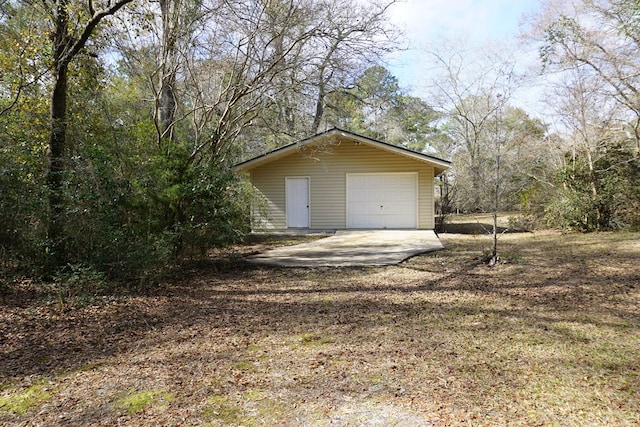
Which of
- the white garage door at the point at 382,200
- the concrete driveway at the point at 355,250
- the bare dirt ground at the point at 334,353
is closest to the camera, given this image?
the bare dirt ground at the point at 334,353

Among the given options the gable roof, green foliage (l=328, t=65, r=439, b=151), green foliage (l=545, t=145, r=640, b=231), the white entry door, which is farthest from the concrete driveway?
green foliage (l=328, t=65, r=439, b=151)

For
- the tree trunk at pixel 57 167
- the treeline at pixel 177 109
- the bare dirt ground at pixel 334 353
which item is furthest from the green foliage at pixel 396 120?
the bare dirt ground at pixel 334 353

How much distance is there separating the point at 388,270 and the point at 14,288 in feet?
18.9

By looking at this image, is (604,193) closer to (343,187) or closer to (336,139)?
(343,187)

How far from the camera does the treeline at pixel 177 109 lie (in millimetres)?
5598

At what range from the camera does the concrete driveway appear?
8.04m

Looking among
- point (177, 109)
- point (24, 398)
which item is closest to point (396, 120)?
point (177, 109)

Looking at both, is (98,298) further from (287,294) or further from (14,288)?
(287,294)

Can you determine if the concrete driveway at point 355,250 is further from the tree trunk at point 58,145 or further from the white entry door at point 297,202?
the tree trunk at point 58,145

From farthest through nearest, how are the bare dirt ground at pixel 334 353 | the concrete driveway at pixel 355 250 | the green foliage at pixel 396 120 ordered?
the green foliage at pixel 396 120, the concrete driveway at pixel 355 250, the bare dirt ground at pixel 334 353

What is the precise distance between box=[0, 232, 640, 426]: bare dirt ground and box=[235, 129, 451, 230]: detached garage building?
7420 mm

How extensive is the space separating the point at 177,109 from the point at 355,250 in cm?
517

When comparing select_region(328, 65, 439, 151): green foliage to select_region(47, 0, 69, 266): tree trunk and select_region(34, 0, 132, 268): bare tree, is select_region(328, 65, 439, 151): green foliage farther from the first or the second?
select_region(47, 0, 69, 266): tree trunk

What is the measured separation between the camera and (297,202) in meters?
14.3
